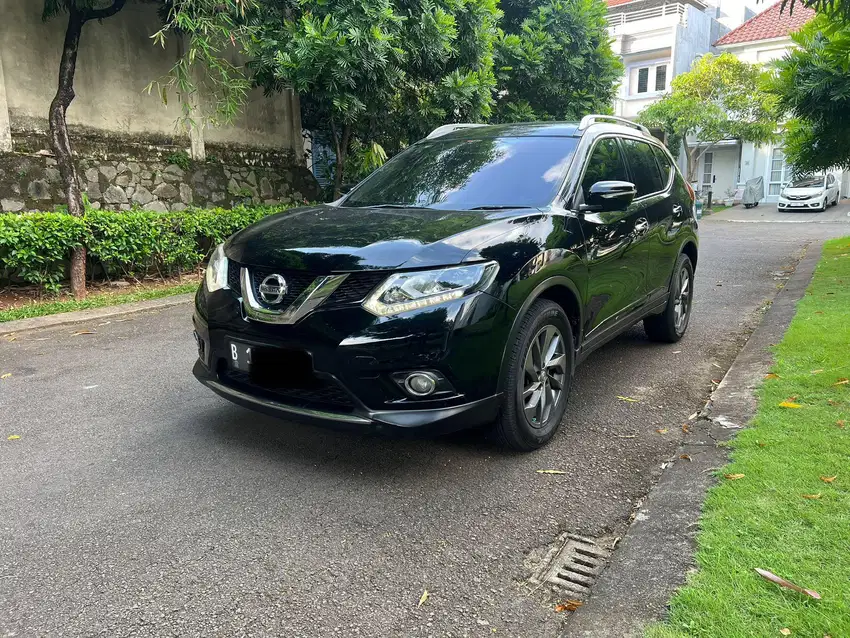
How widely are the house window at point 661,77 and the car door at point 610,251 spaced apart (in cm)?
2988

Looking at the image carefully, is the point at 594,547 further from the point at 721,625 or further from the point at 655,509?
the point at 721,625

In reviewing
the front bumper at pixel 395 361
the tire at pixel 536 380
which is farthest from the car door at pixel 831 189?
the front bumper at pixel 395 361

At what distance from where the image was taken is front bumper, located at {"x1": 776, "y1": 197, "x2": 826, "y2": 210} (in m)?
24.5

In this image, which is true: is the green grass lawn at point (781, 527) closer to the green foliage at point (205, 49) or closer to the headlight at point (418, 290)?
the headlight at point (418, 290)

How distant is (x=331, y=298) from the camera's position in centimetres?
282

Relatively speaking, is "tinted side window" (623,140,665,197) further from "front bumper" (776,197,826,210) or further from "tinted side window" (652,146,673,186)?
"front bumper" (776,197,826,210)

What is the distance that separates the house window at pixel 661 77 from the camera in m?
30.7

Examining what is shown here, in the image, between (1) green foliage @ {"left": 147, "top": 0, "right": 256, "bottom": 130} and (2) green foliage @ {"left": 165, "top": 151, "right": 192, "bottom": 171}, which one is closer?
(1) green foliage @ {"left": 147, "top": 0, "right": 256, "bottom": 130}

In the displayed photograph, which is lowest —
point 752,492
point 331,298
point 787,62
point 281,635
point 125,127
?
point 281,635

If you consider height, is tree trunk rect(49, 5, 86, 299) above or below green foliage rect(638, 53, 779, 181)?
below

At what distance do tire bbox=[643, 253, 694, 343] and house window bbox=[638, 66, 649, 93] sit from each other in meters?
29.1

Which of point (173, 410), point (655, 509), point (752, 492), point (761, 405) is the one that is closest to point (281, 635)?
point (655, 509)

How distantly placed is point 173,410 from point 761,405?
358 cm

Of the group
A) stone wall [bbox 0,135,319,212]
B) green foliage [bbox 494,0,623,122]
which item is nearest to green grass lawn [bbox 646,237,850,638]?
stone wall [bbox 0,135,319,212]
